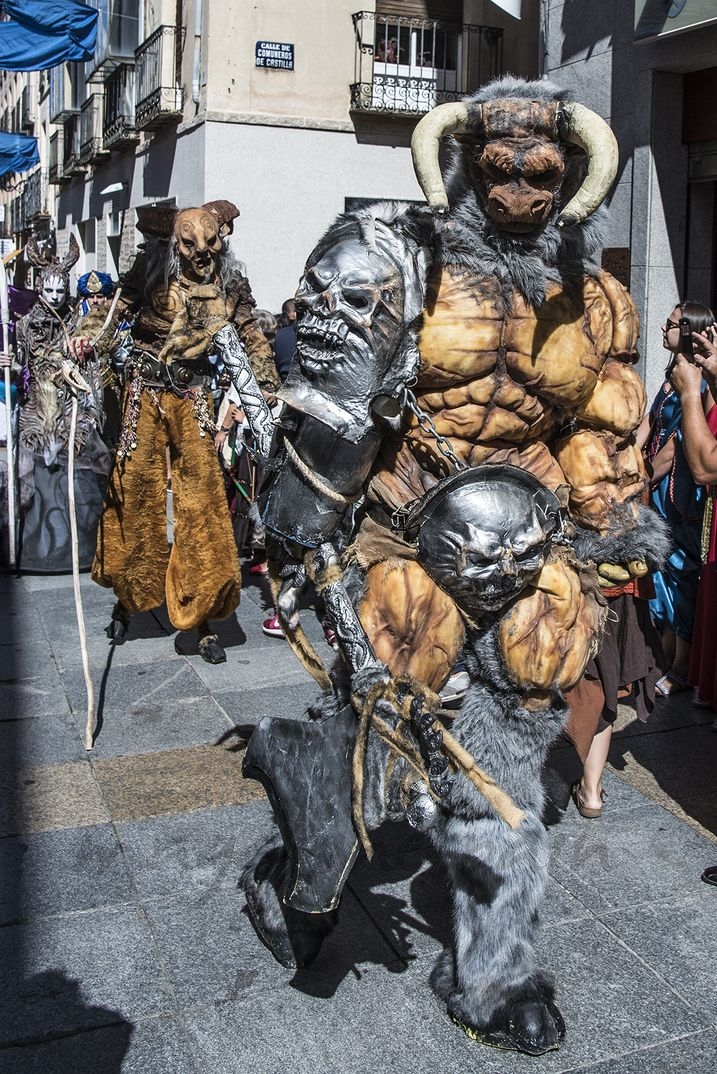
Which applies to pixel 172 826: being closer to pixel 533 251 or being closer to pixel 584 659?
pixel 584 659

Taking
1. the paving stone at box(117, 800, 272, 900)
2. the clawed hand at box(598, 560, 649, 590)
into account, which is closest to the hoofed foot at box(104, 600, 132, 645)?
the paving stone at box(117, 800, 272, 900)

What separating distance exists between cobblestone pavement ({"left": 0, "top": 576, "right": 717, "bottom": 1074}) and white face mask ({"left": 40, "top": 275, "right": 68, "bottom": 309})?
15.0 feet

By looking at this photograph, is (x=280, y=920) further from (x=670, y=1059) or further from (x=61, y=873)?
(x=670, y=1059)

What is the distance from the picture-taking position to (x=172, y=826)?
408 centimetres

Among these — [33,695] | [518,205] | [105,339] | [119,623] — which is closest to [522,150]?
[518,205]

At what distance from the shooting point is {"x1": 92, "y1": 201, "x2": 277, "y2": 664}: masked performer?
18.6 ft

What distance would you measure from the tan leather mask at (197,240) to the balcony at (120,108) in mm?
13316

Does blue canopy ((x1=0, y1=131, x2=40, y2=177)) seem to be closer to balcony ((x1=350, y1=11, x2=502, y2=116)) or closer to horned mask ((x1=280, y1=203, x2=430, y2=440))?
balcony ((x1=350, y1=11, x2=502, y2=116))

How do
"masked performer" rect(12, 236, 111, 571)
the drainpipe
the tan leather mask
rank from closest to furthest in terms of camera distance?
the tan leather mask, "masked performer" rect(12, 236, 111, 571), the drainpipe

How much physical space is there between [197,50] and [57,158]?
13.8 m

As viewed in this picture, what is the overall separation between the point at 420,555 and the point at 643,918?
154 cm

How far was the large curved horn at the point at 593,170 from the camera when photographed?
2.61 m

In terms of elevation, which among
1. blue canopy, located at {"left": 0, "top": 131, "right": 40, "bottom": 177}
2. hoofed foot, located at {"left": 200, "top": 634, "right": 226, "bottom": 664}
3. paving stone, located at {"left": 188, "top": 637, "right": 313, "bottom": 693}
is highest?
blue canopy, located at {"left": 0, "top": 131, "right": 40, "bottom": 177}

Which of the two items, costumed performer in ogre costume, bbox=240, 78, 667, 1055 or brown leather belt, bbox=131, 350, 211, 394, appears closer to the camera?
costumed performer in ogre costume, bbox=240, 78, 667, 1055
